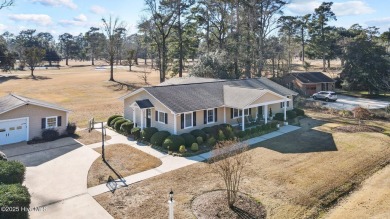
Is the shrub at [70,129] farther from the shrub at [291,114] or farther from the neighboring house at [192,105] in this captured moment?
the shrub at [291,114]

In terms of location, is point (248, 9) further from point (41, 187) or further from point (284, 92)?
point (41, 187)

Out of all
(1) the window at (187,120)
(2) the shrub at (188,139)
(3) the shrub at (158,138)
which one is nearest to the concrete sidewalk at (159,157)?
(3) the shrub at (158,138)

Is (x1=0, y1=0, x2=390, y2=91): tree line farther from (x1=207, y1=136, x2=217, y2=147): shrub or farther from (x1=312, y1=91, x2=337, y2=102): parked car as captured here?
(x1=207, y1=136, x2=217, y2=147): shrub

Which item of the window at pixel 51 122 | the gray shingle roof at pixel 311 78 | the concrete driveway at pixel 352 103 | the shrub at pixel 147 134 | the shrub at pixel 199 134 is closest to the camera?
the shrub at pixel 199 134

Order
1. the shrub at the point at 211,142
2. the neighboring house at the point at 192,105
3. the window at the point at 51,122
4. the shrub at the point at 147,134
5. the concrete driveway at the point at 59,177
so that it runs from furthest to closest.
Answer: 1. the window at the point at 51,122
2. the neighboring house at the point at 192,105
3. the shrub at the point at 147,134
4. the shrub at the point at 211,142
5. the concrete driveway at the point at 59,177

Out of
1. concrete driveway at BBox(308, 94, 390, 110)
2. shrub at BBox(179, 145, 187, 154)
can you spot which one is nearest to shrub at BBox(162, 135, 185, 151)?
shrub at BBox(179, 145, 187, 154)

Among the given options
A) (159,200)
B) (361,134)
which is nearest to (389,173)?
(361,134)
